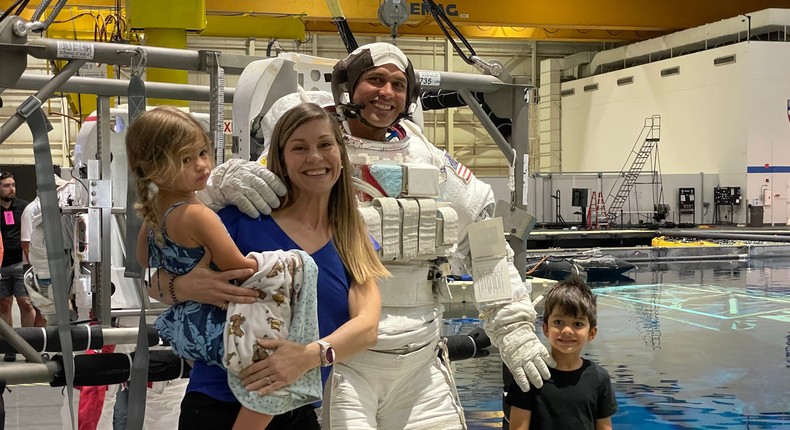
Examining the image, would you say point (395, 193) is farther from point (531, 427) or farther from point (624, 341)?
point (624, 341)

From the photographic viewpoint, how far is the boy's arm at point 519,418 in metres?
2.80

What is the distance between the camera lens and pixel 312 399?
6.38 ft

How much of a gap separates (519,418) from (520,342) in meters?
0.29

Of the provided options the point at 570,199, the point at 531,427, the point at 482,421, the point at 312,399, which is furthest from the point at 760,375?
the point at 570,199

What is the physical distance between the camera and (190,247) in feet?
6.20

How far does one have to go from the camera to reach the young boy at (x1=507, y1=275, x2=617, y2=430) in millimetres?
2764

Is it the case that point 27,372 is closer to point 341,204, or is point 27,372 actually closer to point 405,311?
point 405,311

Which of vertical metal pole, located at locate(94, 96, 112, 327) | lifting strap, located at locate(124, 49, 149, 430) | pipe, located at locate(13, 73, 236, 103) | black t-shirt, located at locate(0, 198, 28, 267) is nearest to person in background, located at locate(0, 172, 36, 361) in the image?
black t-shirt, located at locate(0, 198, 28, 267)

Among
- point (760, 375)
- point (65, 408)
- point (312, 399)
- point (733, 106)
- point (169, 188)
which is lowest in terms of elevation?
point (760, 375)

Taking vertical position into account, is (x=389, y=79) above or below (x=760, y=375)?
above

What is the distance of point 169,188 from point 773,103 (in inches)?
834

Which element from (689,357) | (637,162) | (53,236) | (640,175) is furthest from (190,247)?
(637,162)

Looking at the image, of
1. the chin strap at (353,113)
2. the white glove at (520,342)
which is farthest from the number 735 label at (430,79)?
→ the white glove at (520,342)

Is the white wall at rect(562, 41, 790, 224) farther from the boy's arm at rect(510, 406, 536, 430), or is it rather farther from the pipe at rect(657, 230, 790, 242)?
the boy's arm at rect(510, 406, 536, 430)
